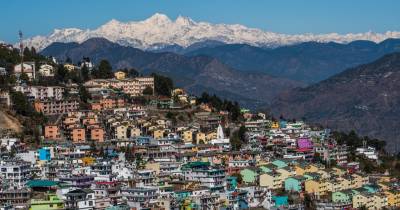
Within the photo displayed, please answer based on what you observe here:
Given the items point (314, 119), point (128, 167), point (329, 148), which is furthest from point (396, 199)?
point (314, 119)

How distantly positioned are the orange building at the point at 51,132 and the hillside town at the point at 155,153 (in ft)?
0.26

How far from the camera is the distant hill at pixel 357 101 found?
147125mm

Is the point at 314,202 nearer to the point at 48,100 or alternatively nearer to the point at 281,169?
the point at 281,169

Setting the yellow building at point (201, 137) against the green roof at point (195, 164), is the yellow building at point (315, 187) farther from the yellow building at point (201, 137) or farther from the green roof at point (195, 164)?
the yellow building at point (201, 137)

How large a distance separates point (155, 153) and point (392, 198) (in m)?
12.8

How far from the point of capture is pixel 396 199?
5009 cm

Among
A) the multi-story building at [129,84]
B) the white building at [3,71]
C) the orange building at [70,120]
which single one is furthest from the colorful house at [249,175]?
the white building at [3,71]

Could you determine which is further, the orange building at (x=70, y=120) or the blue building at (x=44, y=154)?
the orange building at (x=70, y=120)

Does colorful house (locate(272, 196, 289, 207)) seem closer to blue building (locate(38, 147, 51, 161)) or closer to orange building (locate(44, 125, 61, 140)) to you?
blue building (locate(38, 147, 51, 161))

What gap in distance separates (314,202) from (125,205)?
37.9 ft

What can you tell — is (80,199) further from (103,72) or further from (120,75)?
(120,75)

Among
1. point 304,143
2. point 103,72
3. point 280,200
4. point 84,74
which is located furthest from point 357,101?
point 280,200

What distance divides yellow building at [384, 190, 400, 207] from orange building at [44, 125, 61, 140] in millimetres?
18829

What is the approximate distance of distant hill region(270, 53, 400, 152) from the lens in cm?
14712
